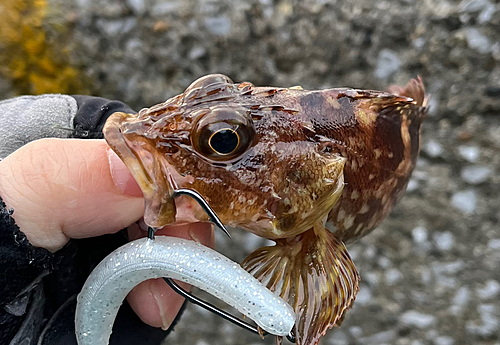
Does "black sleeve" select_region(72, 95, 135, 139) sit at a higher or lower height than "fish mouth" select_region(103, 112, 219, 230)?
higher

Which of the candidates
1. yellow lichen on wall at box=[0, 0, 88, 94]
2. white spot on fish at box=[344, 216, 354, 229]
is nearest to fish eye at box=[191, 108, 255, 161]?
white spot on fish at box=[344, 216, 354, 229]

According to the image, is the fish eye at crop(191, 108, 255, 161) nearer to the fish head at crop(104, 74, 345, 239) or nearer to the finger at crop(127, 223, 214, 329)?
the fish head at crop(104, 74, 345, 239)

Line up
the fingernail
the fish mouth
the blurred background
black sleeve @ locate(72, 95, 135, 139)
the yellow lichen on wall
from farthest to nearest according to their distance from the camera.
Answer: the yellow lichen on wall < the blurred background < black sleeve @ locate(72, 95, 135, 139) < the fingernail < the fish mouth

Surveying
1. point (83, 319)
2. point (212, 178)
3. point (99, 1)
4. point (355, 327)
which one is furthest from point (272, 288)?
point (99, 1)

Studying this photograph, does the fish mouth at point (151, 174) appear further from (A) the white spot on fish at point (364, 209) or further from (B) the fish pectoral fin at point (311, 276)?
(A) the white spot on fish at point (364, 209)

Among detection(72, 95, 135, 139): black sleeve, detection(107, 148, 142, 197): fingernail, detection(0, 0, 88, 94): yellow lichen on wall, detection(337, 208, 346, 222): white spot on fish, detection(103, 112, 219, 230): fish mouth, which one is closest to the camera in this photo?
detection(103, 112, 219, 230): fish mouth

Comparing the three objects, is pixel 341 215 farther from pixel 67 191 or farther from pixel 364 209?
pixel 67 191

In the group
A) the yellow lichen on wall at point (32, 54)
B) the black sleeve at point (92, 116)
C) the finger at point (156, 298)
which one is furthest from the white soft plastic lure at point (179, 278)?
the yellow lichen on wall at point (32, 54)
